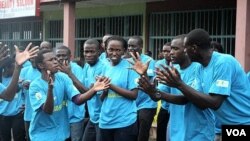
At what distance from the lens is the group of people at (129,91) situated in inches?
157

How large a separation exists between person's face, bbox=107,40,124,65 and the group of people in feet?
0.04

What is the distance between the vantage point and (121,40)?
556 cm

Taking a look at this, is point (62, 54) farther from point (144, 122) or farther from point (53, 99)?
point (53, 99)

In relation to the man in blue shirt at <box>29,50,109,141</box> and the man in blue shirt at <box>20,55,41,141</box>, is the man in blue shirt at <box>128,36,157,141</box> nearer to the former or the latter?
the man in blue shirt at <box>20,55,41,141</box>

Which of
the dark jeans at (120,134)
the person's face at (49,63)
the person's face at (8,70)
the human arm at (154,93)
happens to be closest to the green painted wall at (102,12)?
the person's face at (8,70)

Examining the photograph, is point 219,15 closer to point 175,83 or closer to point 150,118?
point 150,118

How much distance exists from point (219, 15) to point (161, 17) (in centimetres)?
203

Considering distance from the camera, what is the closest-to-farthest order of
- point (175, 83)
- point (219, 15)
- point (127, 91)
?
1. point (175, 83)
2. point (127, 91)
3. point (219, 15)

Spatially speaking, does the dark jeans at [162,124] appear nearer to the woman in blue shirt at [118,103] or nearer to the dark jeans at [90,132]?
the dark jeans at [90,132]

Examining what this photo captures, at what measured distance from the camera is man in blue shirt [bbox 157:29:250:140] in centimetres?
389

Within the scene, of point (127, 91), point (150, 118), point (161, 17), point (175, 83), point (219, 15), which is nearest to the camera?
point (175, 83)

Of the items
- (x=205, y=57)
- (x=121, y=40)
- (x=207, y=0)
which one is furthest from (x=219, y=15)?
(x=205, y=57)

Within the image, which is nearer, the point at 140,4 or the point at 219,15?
the point at 219,15

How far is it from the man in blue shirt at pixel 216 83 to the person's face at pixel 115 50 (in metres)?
1.45
